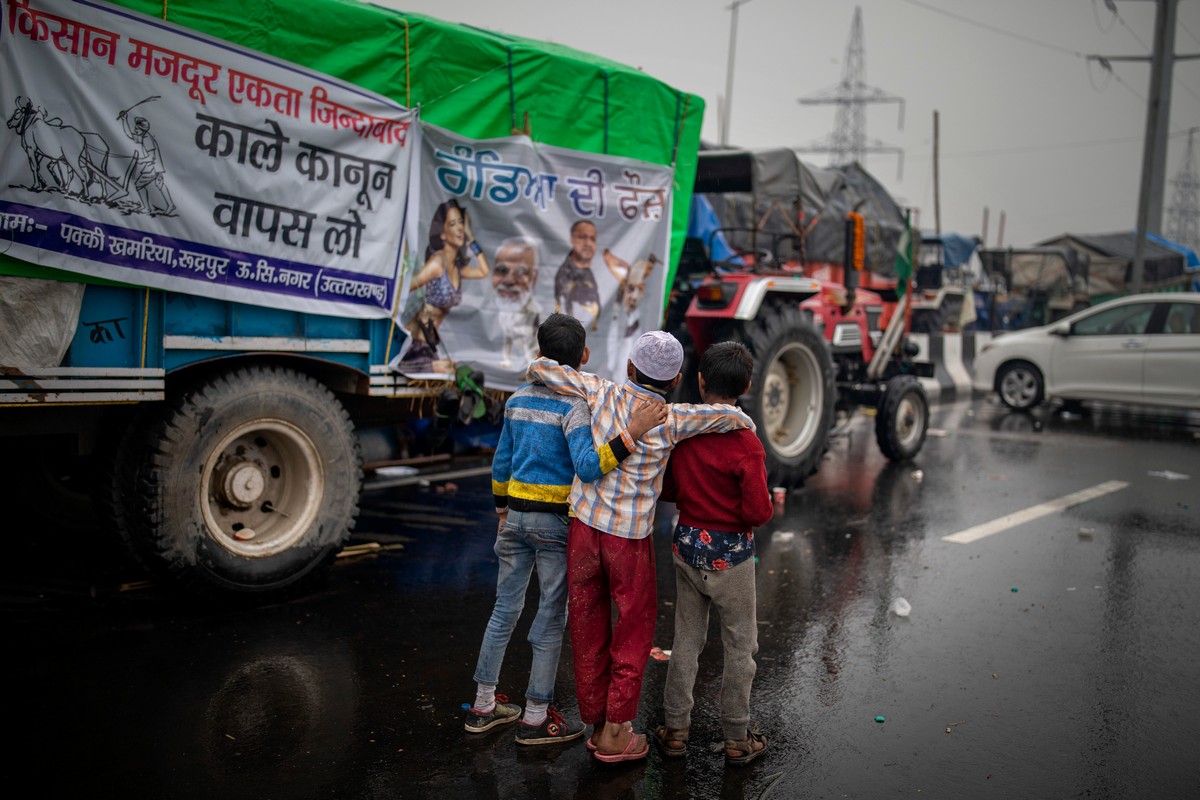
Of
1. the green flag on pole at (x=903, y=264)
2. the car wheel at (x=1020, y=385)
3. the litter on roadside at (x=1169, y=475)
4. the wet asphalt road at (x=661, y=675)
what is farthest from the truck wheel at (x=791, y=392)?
the car wheel at (x=1020, y=385)

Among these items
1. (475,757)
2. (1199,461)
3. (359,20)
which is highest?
(359,20)

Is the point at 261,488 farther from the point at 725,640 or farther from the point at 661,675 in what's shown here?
the point at 725,640

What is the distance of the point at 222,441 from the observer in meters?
4.82

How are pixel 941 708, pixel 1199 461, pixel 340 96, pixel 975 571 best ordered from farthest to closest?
pixel 1199 461
pixel 975 571
pixel 340 96
pixel 941 708

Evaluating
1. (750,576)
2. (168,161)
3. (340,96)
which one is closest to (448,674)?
(750,576)

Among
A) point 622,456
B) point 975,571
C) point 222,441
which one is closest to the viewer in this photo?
point 622,456

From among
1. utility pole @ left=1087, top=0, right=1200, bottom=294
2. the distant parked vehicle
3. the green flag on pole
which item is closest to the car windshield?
the distant parked vehicle

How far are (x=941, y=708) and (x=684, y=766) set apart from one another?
1253mm

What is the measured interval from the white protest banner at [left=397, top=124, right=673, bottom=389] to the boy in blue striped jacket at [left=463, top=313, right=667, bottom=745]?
6.88ft

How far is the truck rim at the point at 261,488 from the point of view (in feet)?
16.1

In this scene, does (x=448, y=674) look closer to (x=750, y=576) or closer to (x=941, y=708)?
(x=750, y=576)

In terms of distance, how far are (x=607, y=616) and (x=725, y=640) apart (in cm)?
45

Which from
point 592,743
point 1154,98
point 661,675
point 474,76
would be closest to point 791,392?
point 474,76

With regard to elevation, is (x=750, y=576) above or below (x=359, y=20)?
below
